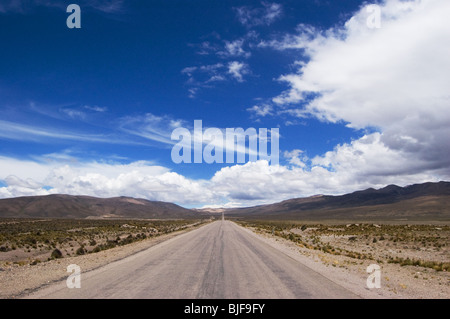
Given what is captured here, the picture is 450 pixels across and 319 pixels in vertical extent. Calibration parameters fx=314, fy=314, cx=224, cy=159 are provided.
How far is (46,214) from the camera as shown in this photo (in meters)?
172

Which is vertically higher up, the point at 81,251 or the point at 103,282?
the point at 103,282

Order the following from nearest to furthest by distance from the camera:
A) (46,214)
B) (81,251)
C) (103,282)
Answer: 1. (103,282)
2. (81,251)
3. (46,214)

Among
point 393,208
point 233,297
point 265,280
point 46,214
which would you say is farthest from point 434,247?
point 46,214

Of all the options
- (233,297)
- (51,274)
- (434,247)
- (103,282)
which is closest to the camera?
(233,297)
